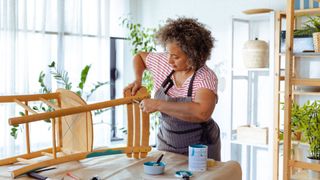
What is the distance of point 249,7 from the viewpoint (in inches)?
152

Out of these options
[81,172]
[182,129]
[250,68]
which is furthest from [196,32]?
[250,68]

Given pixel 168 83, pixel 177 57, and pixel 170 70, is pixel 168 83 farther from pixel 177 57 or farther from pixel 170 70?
pixel 177 57

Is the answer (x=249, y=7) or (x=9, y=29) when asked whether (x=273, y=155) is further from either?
(x=9, y=29)

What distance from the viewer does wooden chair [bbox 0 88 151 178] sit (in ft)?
5.69

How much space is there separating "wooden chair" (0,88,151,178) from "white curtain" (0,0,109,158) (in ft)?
5.58

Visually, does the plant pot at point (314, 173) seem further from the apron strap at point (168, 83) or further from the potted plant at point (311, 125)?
the apron strap at point (168, 83)

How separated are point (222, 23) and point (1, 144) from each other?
2343 mm

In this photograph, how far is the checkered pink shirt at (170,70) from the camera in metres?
1.95

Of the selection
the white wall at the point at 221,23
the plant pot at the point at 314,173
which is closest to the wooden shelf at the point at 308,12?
the white wall at the point at 221,23

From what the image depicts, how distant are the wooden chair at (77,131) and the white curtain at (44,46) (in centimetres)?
170

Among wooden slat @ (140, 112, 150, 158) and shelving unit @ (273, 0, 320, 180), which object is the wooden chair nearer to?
wooden slat @ (140, 112, 150, 158)

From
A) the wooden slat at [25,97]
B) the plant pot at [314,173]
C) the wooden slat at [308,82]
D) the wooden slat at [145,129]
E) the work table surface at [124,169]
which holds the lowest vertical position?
the plant pot at [314,173]

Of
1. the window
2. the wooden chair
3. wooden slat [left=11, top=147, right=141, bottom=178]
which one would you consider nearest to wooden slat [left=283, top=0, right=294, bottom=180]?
the wooden chair

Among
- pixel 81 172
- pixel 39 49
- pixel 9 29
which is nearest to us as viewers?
pixel 81 172
